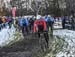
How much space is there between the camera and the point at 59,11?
84000mm

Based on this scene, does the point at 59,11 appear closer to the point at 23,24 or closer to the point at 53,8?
the point at 53,8

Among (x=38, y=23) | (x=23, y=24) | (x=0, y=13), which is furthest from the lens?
(x=0, y=13)

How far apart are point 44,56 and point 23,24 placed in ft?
57.7

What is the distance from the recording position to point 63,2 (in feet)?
296

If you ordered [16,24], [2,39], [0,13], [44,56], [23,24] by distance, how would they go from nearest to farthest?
[44,56]
[2,39]
[23,24]
[16,24]
[0,13]

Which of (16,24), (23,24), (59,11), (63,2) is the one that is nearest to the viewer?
(23,24)

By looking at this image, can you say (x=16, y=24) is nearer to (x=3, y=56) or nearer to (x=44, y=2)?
(x=3, y=56)

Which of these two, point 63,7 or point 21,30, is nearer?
Answer: point 21,30

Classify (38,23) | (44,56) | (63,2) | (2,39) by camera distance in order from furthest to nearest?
(63,2)
(2,39)
(38,23)
(44,56)

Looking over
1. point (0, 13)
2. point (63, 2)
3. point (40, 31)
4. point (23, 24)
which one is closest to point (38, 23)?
point (40, 31)

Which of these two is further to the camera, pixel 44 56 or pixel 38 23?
pixel 38 23

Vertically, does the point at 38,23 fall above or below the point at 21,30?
above

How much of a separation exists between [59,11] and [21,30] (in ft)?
175

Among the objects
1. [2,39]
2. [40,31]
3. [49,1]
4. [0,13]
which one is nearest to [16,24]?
[2,39]
